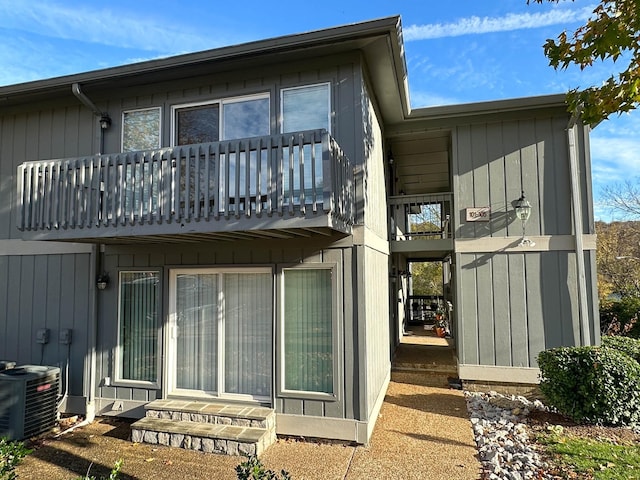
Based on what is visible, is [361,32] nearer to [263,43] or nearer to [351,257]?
[263,43]

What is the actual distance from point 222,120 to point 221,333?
121 inches

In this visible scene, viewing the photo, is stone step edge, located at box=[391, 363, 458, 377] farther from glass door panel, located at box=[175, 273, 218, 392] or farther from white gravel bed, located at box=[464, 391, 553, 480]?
glass door panel, located at box=[175, 273, 218, 392]

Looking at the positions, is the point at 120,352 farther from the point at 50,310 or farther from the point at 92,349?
the point at 50,310

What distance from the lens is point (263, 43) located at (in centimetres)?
503

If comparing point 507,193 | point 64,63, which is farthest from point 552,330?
point 64,63

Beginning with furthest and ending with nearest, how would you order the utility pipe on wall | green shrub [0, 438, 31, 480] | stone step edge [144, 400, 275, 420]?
the utility pipe on wall → stone step edge [144, 400, 275, 420] → green shrub [0, 438, 31, 480]

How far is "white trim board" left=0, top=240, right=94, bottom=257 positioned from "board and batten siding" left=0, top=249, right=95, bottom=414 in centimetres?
5

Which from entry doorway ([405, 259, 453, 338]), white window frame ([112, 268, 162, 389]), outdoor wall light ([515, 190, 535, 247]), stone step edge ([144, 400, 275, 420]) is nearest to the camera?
stone step edge ([144, 400, 275, 420])

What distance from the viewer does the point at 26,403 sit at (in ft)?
17.0

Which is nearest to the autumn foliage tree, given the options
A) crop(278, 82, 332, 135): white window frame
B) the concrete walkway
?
crop(278, 82, 332, 135): white window frame

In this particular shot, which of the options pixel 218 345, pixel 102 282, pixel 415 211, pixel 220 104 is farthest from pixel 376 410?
pixel 415 211

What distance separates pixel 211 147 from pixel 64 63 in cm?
787

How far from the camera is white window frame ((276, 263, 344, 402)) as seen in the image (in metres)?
4.93

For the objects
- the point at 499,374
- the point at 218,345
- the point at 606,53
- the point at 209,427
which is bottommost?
the point at 209,427
